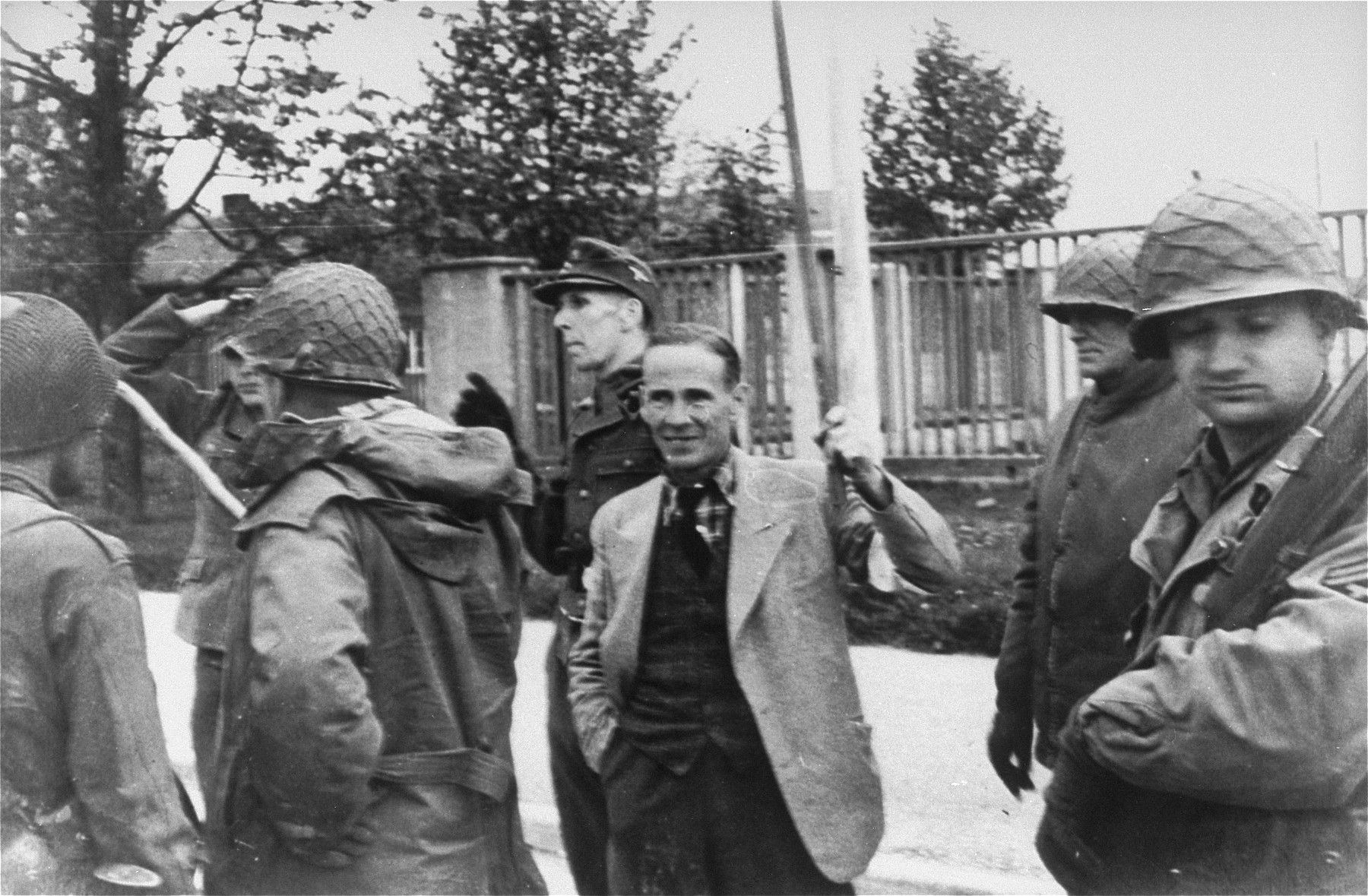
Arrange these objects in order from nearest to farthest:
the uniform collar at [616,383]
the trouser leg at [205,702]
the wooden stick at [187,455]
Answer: the uniform collar at [616,383] < the wooden stick at [187,455] < the trouser leg at [205,702]

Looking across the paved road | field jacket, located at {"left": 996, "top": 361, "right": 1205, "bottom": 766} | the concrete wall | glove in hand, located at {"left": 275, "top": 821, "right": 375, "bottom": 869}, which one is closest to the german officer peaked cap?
field jacket, located at {"left": 996, "top": 361, "right": 1205, "bottom": 766}

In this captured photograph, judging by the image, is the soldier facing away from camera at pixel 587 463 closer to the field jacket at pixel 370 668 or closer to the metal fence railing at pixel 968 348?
the field jacket at pixel 370 668

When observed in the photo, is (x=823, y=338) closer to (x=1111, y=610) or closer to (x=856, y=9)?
(x=1111, y=610)

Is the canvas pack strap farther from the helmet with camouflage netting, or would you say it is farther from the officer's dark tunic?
the helmet with camouflage netting

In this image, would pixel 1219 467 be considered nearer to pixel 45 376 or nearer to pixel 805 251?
pixel 805 251

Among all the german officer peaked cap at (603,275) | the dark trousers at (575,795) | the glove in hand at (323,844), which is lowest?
the dark trousers at (575,795)

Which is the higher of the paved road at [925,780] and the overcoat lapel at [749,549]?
the overcoat lapel at [749,549]

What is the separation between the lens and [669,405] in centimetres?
315

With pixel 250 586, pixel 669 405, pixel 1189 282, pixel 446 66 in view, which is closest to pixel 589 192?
pixel 446 66

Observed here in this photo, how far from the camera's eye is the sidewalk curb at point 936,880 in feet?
14.6

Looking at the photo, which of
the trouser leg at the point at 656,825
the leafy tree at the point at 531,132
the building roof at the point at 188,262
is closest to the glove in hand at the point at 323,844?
the trouser leg at the point at 656,825

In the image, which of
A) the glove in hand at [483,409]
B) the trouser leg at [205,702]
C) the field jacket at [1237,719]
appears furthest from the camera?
the glove in hand at [483,409]

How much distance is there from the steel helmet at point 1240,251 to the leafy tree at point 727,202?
11.8 ft

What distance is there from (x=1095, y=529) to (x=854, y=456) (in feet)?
2.81
